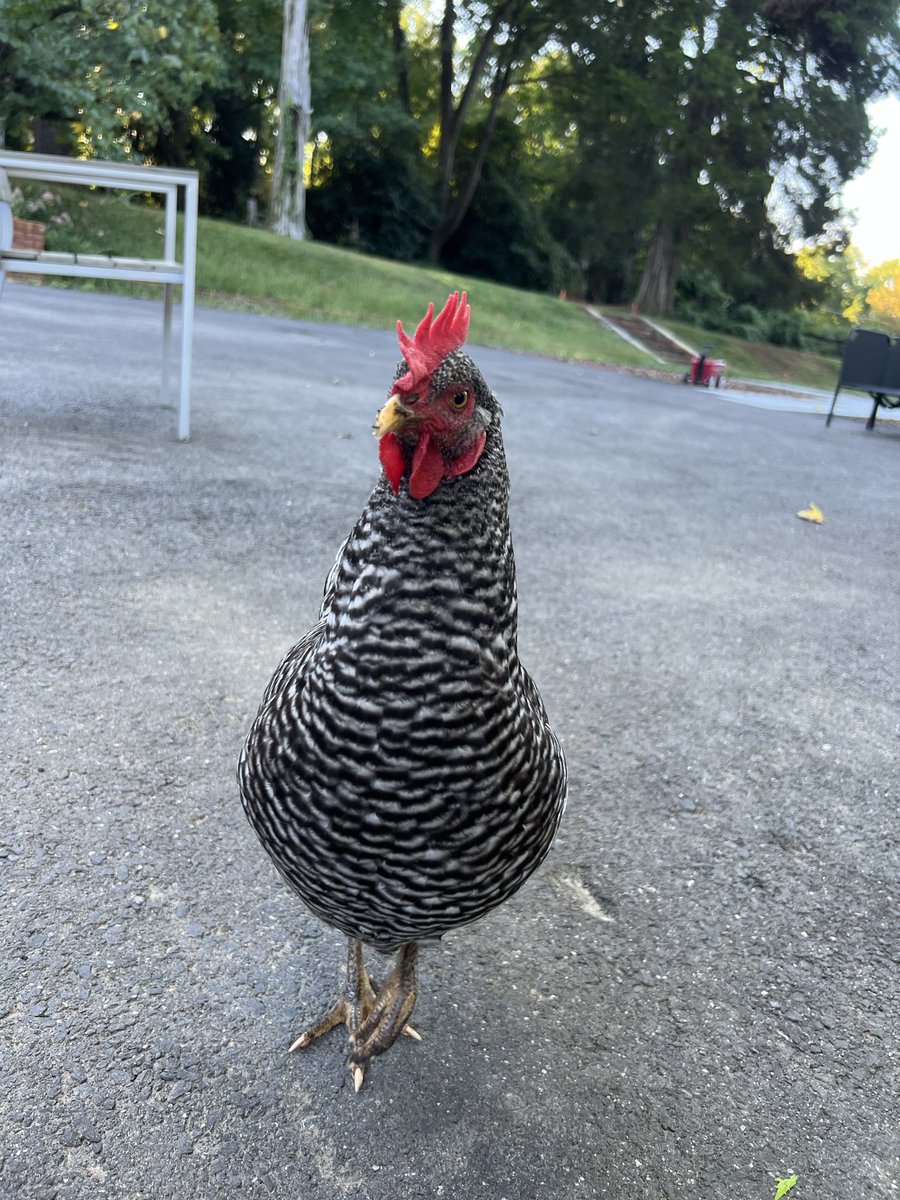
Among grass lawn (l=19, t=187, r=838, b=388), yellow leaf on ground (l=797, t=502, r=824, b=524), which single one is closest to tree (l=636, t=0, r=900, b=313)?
grass lawn (l=19, t=187, r=838, b=388)

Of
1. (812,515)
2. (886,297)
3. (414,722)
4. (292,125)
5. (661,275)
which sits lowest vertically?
(812,515)

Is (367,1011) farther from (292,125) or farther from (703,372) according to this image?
(292,125)

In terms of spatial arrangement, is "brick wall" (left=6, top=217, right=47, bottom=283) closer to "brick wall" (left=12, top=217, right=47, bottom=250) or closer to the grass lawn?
"brick wall" (left=12, top=217, right=47, bottom=250)

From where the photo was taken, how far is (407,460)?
1.64 m

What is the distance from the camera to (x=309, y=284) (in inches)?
758

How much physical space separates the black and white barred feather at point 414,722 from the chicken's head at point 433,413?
0.08ft

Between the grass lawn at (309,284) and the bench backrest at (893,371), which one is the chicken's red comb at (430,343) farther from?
the grass lawn at (309,284)

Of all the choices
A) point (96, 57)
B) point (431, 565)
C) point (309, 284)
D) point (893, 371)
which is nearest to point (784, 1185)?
point (431, 565)

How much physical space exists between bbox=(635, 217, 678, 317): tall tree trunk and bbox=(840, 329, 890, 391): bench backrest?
2016 centimetres

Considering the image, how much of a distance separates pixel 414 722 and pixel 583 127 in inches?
1390

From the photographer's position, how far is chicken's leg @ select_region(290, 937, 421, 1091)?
2064mm

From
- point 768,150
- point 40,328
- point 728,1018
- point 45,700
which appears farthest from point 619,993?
point 768,150

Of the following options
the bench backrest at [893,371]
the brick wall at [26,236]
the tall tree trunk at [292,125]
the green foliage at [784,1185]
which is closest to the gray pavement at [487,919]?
the green foliage at [784,1185]

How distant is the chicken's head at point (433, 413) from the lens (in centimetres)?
156
